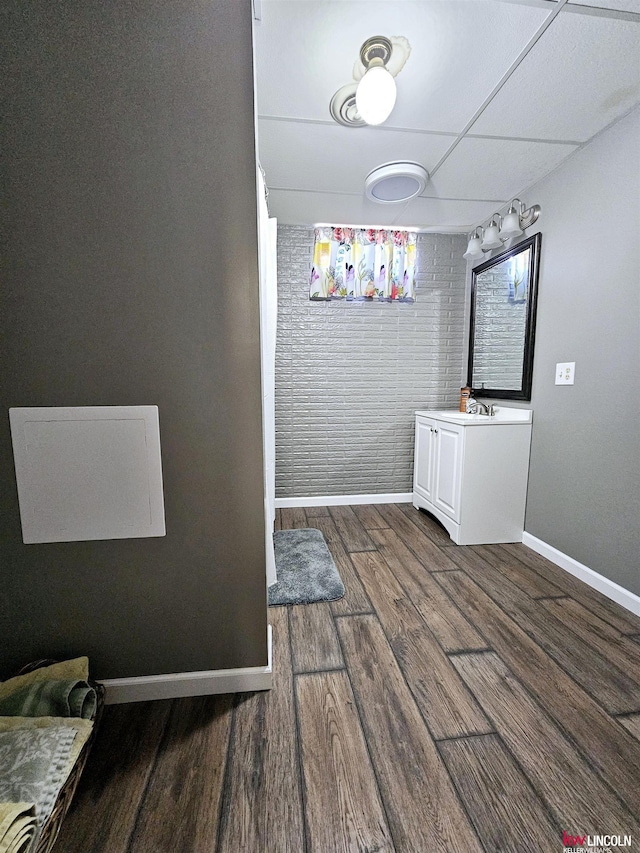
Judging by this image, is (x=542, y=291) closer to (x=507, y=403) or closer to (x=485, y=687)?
(x=507, y=403)

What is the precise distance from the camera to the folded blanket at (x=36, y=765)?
0.70 meters

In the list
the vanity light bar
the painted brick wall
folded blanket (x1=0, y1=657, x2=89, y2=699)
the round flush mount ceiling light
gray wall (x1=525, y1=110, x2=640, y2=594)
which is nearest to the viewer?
folded blanket (x1=0, y1=657, x2=89, y2=699)

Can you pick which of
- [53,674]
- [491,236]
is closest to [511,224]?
[491,236]

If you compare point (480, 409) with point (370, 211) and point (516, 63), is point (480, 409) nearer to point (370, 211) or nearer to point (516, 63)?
point (370, 211)

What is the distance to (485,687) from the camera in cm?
116

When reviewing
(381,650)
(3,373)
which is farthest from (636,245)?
(3,373)

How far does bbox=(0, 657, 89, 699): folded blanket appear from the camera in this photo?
3.08 feet

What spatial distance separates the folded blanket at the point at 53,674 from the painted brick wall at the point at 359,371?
74.5 inches

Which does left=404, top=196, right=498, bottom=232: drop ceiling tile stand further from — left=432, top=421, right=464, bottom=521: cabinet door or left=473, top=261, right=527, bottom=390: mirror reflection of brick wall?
left=432, top=421, right=464, bottom=521: cabinet door

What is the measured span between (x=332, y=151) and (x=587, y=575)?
102 inches

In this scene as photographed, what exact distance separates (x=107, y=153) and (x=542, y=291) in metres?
2.24

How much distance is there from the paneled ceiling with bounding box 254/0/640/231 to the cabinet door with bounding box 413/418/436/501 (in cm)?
158

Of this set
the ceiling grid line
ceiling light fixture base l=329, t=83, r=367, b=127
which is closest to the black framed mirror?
the ceiling grid line

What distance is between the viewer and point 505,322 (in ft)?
7.84
